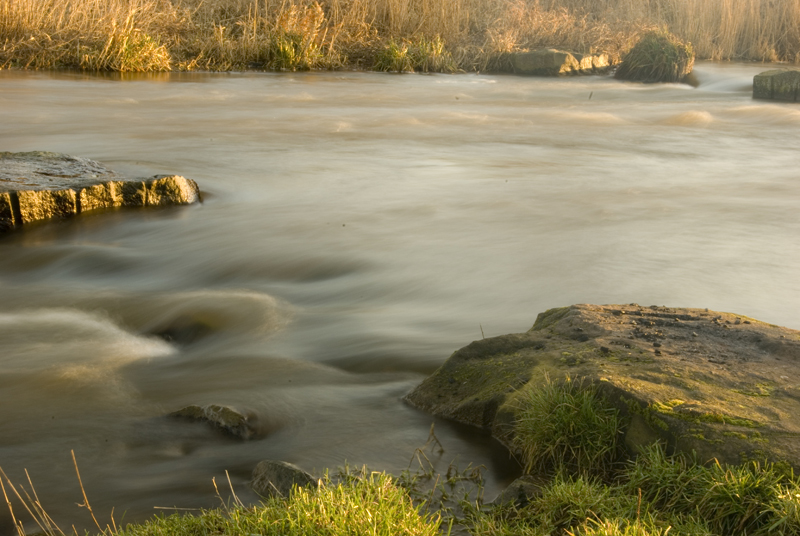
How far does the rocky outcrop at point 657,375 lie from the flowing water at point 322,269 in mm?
192

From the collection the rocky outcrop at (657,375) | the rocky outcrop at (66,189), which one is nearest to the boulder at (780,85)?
the rocky outcrop at (66,189)

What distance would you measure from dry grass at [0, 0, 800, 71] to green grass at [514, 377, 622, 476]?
12.4 metres

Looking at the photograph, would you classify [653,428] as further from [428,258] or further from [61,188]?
[61,188]

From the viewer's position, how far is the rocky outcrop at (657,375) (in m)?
2.15

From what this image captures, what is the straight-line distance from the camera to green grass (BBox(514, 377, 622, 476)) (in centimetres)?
231

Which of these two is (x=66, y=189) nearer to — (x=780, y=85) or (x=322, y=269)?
(x=322, y=269)

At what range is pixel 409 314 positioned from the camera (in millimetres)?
4012

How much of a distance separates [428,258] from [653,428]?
9.00 feet

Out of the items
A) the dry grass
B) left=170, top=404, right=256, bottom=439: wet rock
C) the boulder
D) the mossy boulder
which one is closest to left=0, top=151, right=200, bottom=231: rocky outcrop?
left=170, top=404, right=256, bottom=439: wet rock

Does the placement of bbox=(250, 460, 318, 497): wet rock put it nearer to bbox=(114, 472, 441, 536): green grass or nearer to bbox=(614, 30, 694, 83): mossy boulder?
bbox=(114, 472, 441, 536): green grass

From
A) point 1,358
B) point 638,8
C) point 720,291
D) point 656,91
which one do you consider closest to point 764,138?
Answer: point 656,91

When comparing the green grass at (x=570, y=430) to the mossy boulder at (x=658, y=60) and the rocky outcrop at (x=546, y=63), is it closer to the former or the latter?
the mossy boulder at (x=658, y=60)

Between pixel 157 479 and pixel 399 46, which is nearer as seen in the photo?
pixel 157 479

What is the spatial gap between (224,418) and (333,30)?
565 inches
